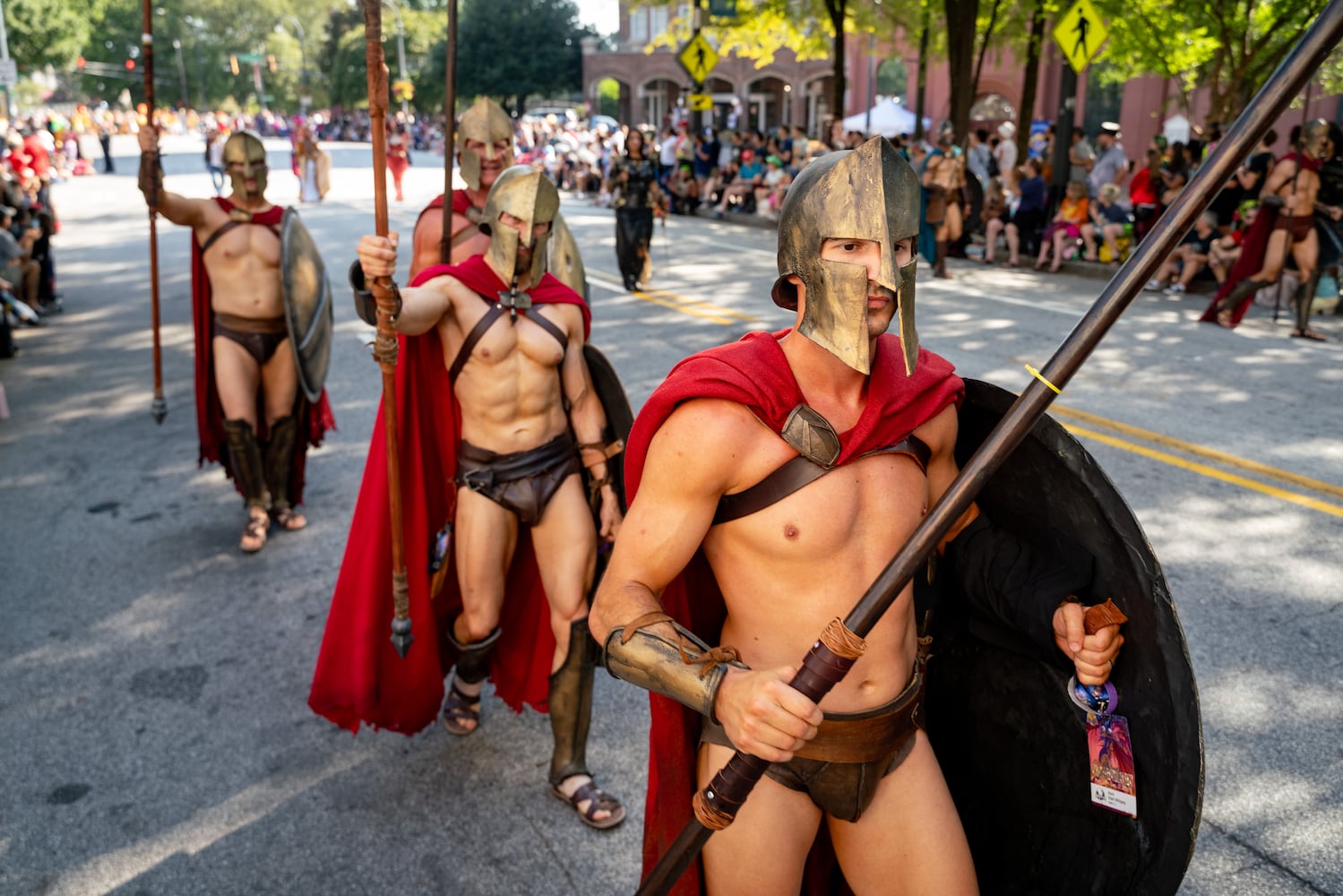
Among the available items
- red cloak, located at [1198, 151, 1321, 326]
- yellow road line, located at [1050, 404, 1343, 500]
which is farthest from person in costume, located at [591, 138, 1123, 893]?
red cloak, located at [1198, 151, 1321, 326]

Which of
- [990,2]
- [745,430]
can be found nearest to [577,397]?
[745,430]

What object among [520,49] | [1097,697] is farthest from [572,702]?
[520,49]

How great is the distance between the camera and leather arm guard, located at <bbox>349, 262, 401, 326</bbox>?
326 centimetres

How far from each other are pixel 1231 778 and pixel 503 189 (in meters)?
3.06

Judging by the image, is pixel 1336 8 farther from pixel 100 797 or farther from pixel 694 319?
pixel 694 319

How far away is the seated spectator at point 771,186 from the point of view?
19516mm

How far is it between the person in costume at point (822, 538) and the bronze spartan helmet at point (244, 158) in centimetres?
411

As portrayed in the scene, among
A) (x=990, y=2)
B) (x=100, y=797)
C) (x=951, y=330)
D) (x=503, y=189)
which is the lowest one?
(x=100, y=797)

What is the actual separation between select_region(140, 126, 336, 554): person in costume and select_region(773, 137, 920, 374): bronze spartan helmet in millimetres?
4051

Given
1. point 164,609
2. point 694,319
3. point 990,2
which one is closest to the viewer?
point 164,609

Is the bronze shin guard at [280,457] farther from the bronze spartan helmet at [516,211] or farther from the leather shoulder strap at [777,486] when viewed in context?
the leather shoulder strap at [777,486]

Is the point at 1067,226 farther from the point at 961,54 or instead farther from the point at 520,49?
the point at 520,49

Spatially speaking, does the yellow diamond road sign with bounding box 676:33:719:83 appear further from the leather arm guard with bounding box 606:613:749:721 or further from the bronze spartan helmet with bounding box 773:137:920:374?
the leather arm guard with bounding box 606:613:749:721

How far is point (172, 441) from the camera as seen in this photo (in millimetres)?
7539
